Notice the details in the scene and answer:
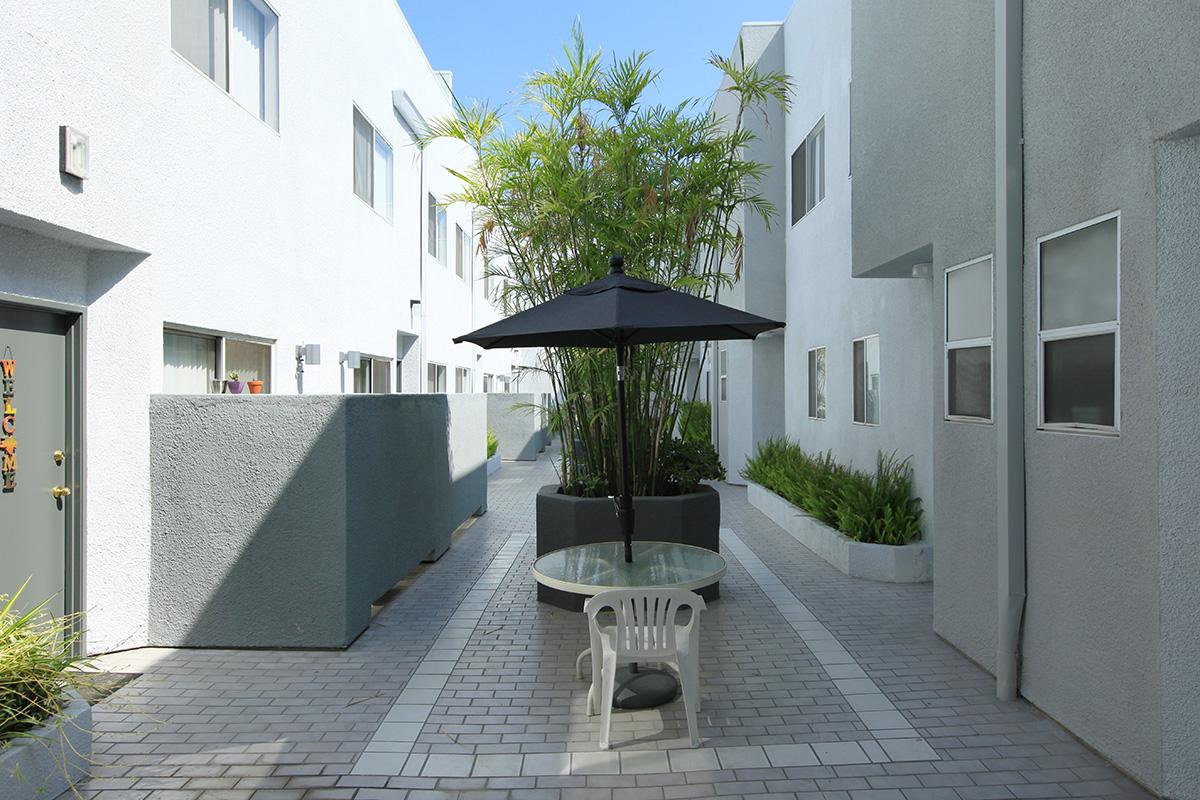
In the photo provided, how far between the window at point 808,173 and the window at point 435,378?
6.68 metres

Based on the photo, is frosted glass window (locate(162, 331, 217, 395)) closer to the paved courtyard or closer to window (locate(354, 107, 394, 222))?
the paved courtyard

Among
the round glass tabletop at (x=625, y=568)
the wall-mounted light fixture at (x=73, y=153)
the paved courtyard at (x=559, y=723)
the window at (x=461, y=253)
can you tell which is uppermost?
the window at (x=461, y=253)

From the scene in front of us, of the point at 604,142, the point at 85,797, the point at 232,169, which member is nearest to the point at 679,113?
the point at 604,142

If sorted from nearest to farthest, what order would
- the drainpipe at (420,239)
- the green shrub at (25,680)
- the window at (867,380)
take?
the green shrub at (25,680) < the window at (867,380) < the drainpipe at (420,239)

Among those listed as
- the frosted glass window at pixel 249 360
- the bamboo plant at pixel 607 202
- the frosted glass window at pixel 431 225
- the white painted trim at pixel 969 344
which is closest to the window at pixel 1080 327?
the white painted trim at pixel 969 344

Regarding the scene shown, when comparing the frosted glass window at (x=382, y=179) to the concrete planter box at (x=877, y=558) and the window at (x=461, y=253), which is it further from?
the concrete planter box at (x=877, y=558)

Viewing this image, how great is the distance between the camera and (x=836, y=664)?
4.96 meters

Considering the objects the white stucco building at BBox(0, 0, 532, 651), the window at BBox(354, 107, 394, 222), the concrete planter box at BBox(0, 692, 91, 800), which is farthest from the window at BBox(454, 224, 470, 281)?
the concrete planter box at BBox(0, 692, 91, 800)

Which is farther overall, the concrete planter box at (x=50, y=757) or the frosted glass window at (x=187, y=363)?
the frosted glass window at (x=187, y=363)

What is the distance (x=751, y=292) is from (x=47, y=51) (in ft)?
32.8

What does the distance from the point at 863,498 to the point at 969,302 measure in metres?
2.91

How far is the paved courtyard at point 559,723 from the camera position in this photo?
3461mm

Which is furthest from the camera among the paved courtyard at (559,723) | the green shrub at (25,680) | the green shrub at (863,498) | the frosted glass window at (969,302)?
the green shrub at (863,498)

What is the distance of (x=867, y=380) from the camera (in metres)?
8.92
